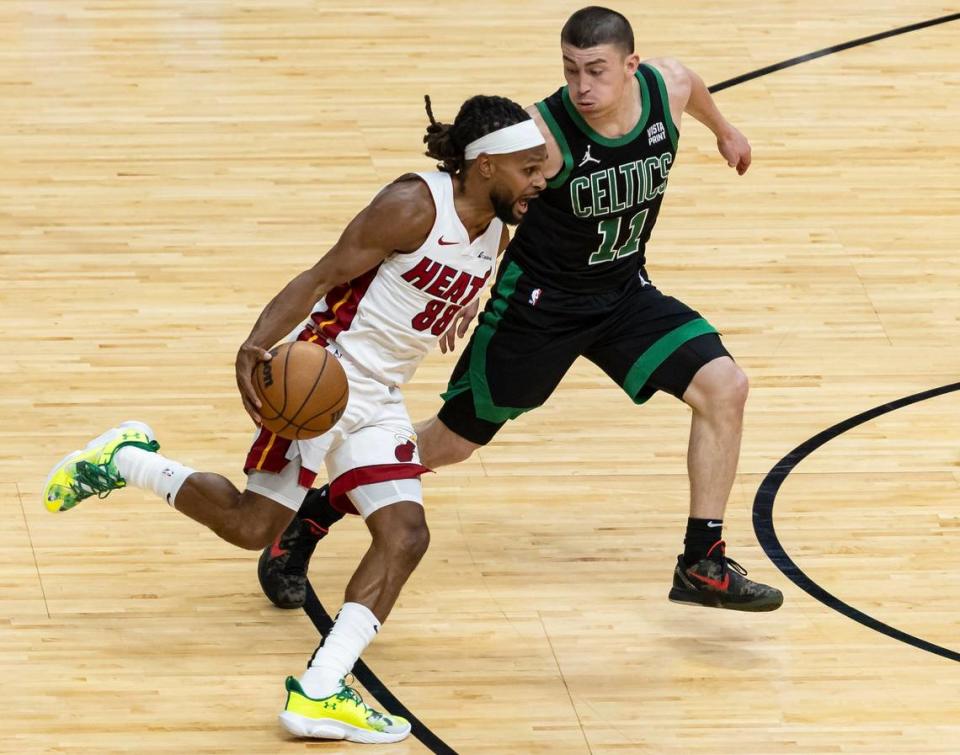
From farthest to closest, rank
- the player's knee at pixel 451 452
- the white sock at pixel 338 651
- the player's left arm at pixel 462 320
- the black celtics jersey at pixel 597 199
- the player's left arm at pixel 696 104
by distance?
the player's knee at pixel 451 452 → the player's left arm at pixel 696 104 → the black celtics jersey at pixel 597 199 → the player's left arm at pixel 462 320 → the white sock at pixel 338 651

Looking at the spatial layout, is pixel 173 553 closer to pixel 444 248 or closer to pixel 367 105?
pixel 444 248

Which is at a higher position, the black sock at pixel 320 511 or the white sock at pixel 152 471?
the white sock at pixel 152 471

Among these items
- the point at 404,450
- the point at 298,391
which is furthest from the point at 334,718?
the point at 298,391


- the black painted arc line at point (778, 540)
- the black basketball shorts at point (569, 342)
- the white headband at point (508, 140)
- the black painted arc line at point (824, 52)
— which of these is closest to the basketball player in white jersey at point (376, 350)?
the white headband at point (508, 140)

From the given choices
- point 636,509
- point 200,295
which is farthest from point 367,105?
point 636,509

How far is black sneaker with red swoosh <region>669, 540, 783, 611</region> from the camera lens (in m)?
5.96

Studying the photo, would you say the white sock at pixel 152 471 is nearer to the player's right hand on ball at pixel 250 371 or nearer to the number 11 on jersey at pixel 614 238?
the player's right hand on ball at pixel 250 371

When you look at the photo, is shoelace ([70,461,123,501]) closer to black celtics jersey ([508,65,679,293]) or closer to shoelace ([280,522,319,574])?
shoelace ([280,522,319,574])

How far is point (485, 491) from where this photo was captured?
7090 mm

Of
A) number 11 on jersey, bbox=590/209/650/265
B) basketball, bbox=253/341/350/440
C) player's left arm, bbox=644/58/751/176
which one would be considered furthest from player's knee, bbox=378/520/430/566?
player's left arm, bbox=644/58/751/176

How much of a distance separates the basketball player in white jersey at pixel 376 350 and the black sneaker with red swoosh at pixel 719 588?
94 centimetres

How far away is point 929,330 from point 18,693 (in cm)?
449

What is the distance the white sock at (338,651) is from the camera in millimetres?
5410

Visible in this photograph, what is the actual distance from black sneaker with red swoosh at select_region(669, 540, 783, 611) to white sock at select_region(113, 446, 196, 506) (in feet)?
5.34
